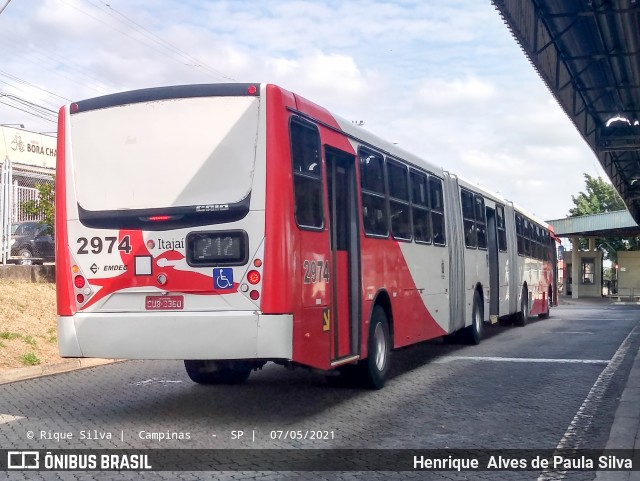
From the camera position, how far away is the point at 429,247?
13156mm

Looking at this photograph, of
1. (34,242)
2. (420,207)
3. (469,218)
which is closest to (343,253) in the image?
(420,207)

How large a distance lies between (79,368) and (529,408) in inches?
280

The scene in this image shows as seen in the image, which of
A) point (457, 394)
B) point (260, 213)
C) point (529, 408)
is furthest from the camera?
point (457, 394)

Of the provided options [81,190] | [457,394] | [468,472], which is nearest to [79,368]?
[81,190]

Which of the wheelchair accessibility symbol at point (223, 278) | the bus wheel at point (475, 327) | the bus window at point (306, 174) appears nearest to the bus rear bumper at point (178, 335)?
the wheelchair accessibility symbol at point (223, 278)

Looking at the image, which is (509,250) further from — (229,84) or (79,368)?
(229,84)

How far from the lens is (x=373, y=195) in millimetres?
10555

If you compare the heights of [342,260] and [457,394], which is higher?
[342,260]

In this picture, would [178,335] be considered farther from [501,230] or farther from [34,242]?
[34,242]

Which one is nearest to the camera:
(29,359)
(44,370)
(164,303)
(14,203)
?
(164,303)

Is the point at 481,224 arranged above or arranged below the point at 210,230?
above

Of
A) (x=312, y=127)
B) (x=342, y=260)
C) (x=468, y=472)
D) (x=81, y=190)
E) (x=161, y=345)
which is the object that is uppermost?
(x=312, y=127)

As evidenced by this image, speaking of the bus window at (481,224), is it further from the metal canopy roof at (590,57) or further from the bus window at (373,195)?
the bus window at (373,195)

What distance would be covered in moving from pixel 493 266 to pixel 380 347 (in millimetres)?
8644
